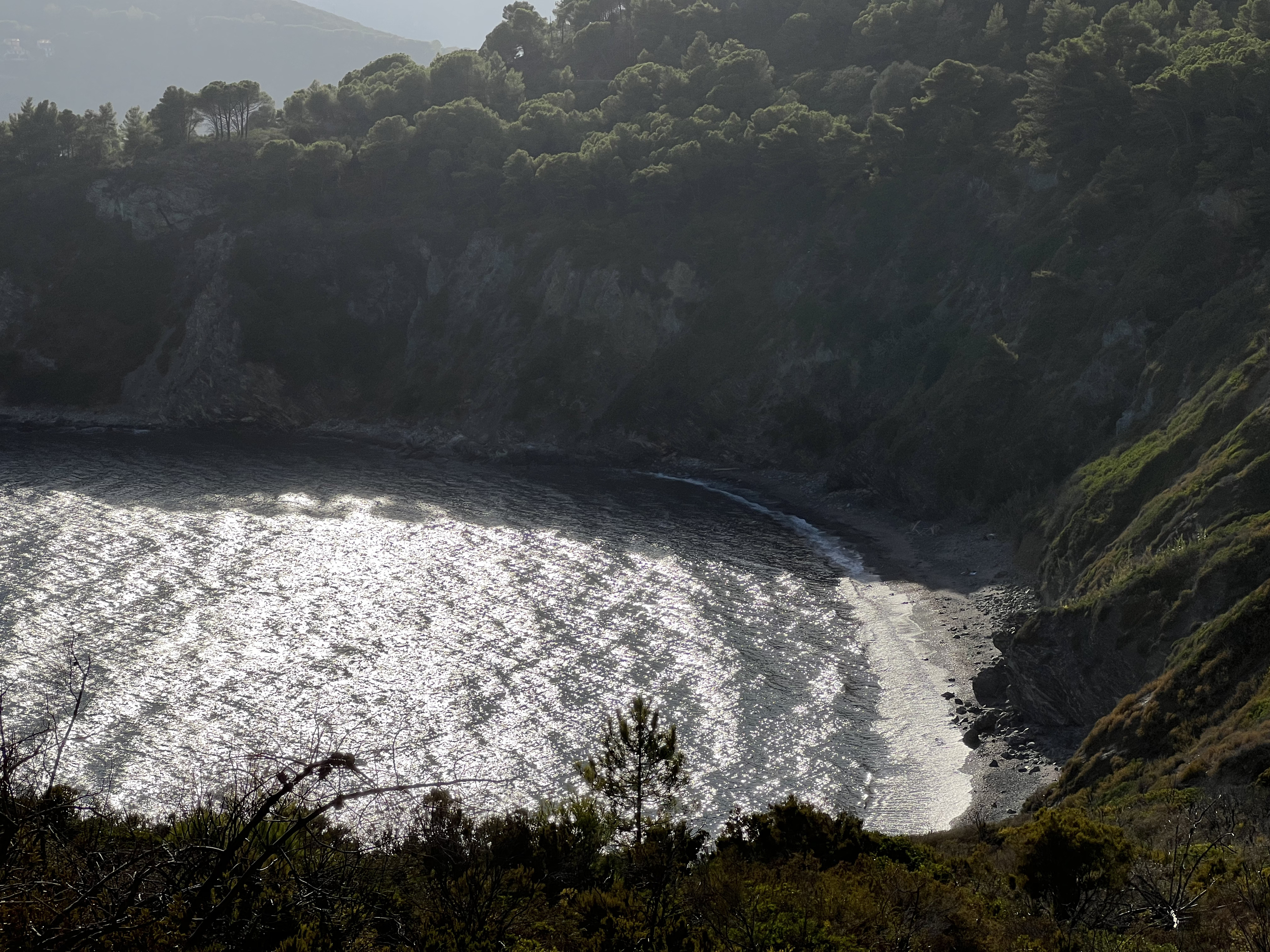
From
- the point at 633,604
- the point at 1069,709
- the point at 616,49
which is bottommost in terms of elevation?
the point at 633,604

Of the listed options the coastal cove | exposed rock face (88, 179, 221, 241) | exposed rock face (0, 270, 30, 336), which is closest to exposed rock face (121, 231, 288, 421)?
exposed rock face (88, 179, 221, 241)

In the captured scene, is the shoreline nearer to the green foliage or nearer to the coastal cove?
the coastal cove

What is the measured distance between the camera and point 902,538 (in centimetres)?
8019

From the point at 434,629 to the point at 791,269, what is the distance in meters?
67.5

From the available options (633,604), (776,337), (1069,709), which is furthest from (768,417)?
(1069,709)

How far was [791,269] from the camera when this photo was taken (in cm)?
11188

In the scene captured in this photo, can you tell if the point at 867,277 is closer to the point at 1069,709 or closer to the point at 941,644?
the point at 941,644

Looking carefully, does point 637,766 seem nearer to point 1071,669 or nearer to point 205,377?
point 1071,669

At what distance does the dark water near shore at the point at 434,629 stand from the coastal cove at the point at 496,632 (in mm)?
204

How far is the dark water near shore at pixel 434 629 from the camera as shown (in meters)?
46.4

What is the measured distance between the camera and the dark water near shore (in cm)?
4641

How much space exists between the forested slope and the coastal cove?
882cm

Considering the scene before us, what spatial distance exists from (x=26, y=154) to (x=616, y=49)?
300 feet

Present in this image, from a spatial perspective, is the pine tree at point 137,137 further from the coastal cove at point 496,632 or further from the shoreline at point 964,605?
the shoreline at point 964,605
